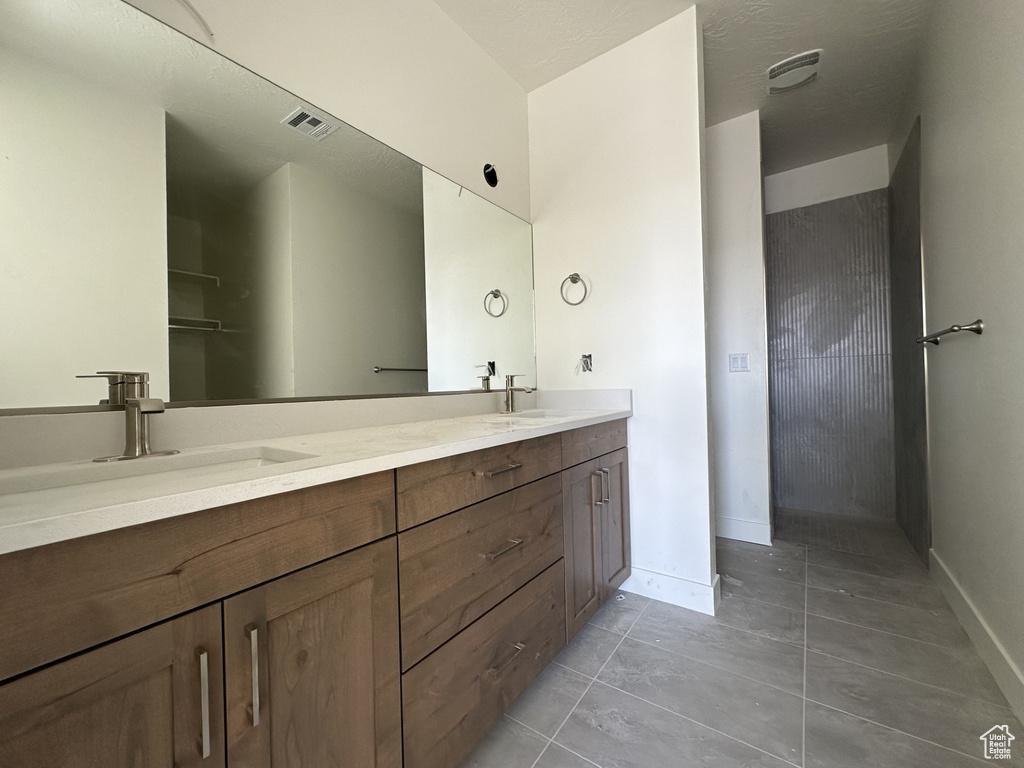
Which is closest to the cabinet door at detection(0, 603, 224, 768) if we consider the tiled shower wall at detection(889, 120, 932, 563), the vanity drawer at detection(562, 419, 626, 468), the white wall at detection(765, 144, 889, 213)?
the vanity drawer at detection(562, 419, 626, 468)

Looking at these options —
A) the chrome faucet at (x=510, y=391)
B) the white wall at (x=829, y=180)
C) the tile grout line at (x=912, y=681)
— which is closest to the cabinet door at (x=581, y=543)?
the chrome faucet at (x=510, y=391)

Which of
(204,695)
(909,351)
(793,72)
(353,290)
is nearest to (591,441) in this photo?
(353,290)

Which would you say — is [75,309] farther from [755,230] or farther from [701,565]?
[755,230]

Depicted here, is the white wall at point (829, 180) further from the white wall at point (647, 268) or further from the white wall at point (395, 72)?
the white wall at point (395, 72)

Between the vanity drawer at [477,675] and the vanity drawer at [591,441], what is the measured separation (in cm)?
37

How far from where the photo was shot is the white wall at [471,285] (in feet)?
5.51

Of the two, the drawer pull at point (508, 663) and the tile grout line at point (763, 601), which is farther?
the tile grout line at point (763, 601)

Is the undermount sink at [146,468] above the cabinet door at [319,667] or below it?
above

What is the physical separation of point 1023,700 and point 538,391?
1818 mm

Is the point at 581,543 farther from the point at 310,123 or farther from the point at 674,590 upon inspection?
the point at 310,123

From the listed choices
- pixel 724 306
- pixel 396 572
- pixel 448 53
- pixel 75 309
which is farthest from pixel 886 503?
pixel 75 309

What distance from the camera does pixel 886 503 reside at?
270 centimetres

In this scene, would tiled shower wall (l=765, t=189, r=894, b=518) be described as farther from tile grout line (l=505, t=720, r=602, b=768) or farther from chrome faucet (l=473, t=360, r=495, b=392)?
tile grout line (l=505, t=720, r=602, b=768)

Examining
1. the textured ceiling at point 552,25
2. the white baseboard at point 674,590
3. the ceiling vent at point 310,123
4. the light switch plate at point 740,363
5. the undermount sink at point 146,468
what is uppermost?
the textured ceiling at point 552,25
